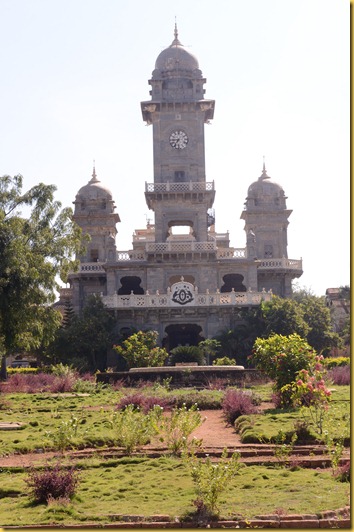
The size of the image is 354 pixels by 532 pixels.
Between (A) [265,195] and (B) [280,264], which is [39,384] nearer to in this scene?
(B) [280,264]

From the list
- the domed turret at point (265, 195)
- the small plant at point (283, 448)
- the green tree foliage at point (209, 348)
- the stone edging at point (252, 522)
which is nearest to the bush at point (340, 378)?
the green tree foliage at point (209, 348)

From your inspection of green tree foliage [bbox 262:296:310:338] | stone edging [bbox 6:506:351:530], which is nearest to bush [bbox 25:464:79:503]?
stone edging [bbox 6:506:351:530]

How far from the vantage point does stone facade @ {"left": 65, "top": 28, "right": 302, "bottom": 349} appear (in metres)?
49.4

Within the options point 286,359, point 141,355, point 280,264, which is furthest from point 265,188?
point 286,359

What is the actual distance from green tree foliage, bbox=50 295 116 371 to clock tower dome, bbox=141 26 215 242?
27.5 feet

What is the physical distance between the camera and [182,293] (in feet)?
160

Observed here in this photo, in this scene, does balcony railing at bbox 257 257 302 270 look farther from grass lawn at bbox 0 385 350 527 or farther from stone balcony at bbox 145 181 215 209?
grass lawn at bbox 0 385 350 527

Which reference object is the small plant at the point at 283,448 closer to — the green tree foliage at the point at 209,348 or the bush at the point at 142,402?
the bush at the point at 142,402

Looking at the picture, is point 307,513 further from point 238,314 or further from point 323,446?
point 238,314

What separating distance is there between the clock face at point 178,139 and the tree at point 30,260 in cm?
2187

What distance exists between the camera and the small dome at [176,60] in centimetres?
5528

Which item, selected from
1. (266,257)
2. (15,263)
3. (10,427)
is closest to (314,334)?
(266,257)

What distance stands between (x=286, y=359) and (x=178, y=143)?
33.1 m

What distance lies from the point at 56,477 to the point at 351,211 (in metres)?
7.25
